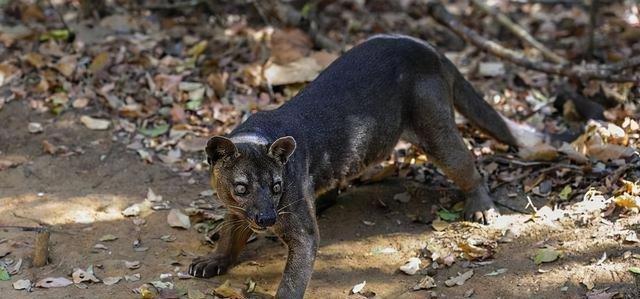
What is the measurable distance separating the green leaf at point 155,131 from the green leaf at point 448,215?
108 inches

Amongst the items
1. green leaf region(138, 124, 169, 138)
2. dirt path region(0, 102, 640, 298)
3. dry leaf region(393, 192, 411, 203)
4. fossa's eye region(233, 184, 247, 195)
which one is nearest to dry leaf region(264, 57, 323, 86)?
green leaf region(138, 124, 169, 138)

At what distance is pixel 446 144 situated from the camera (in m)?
6.97

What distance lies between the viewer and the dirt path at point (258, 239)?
5941 mm

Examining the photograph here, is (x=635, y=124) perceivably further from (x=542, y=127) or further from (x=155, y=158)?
(x=155, y=158)

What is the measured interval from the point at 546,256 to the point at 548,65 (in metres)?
2.93

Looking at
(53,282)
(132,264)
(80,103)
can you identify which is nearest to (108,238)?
(132,264)

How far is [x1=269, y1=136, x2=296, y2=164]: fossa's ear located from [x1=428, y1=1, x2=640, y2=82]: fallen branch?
363 cm

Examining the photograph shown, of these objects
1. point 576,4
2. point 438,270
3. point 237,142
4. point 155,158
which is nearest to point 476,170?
point 438,270

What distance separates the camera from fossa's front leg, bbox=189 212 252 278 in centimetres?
624

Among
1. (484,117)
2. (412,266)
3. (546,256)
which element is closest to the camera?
(546,256)

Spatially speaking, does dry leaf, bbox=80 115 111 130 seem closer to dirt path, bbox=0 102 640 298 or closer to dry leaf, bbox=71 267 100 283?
dirt path, bbox=0 102 640 298

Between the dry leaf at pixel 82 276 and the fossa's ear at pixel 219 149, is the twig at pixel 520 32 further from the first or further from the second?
the dry leaf at pixel 82 276

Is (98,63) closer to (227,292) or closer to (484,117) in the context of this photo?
(227,292)

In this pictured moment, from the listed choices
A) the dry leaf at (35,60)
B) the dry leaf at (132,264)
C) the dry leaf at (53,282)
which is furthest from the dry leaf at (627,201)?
the dry leaf at (35,60)
